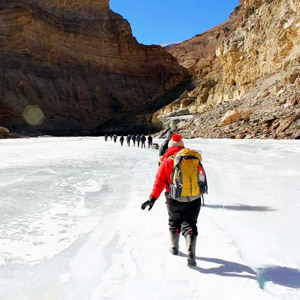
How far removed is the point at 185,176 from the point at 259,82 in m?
32.1

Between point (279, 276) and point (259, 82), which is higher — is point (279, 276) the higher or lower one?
the lower one

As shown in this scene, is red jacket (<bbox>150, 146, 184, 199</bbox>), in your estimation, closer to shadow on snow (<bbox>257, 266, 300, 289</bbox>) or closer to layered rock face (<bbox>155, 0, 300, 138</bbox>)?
shadow on snow (<bbox>257, 266, 300, 289</bbox>)

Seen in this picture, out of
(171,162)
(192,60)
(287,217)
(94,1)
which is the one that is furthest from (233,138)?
(192,60)

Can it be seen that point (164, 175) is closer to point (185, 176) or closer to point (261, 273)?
point (185, 176)

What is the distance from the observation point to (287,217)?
195 inches

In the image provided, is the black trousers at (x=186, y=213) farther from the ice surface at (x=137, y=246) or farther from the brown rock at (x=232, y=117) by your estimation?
the brown rock at (x=232, y=117)

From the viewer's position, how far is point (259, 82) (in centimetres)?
3288

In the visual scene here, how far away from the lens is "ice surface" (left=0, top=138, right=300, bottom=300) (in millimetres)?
2918

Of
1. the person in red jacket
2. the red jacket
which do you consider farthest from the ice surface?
the red jacket

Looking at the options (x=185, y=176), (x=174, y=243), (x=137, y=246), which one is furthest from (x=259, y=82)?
(x=185, y=176)

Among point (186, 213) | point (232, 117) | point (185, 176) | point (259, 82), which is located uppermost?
point (259, 82)

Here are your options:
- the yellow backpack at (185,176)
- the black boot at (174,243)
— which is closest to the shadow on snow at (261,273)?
the black boot at (174,243)

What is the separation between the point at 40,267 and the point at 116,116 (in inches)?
2719

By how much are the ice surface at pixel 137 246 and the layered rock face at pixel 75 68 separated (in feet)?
172
